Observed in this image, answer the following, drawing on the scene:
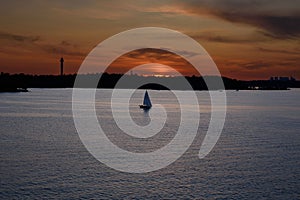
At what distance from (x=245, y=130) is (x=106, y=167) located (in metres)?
38.3

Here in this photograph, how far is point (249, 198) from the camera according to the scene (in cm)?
2836

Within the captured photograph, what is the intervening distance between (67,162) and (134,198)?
1263 cm

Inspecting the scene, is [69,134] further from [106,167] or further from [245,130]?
[245,130]

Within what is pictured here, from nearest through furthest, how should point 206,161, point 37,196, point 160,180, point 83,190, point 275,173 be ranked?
point 37,196 → point 83,190 → point 160,180 → point 275,173 → point 206,161

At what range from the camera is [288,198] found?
28.4 meters

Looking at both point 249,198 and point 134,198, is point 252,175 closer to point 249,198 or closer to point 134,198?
point 249,198

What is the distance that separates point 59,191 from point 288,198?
54.9 ft

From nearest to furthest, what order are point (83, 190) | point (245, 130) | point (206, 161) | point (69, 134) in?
point (83, 190) < point (206, 161) < point (69, 134) < point (245, 130)

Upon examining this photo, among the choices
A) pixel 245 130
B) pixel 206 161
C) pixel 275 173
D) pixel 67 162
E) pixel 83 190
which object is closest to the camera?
pixel 83 190

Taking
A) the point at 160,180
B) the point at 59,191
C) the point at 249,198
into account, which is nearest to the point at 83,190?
the point at 59,191

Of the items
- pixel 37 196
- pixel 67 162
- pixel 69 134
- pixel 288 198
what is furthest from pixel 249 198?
pixel 69 134

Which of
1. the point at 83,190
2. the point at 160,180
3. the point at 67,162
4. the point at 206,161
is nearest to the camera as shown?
the point at 83,190

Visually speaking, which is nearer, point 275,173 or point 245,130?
point 275,173

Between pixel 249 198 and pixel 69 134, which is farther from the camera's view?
pixel 69 134
